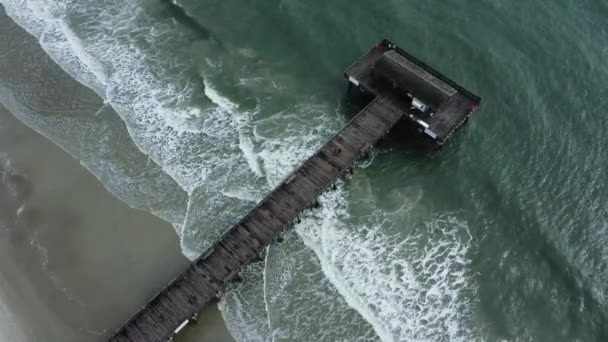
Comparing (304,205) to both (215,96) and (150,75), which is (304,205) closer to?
(215,96)

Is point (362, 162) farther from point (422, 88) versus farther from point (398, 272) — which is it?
point (398, 272)

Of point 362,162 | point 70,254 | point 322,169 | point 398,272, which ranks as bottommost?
point 398,272

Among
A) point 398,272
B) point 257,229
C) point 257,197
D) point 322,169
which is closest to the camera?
point 398,272

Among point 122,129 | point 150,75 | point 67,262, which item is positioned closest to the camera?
point 67,262

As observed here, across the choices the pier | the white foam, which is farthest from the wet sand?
the white foam

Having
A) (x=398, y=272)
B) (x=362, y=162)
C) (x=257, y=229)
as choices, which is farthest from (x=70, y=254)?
(x=398, y=272)

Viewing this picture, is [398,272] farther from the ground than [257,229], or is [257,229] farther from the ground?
[257,229]

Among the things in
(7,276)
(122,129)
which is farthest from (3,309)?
(122,129)

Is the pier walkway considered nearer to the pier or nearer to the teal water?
the pier
